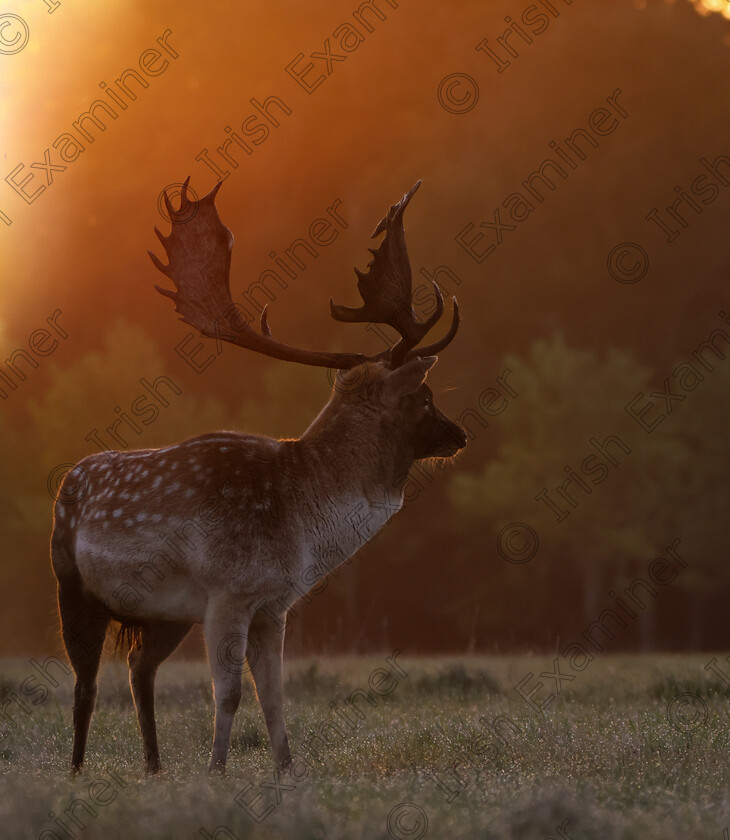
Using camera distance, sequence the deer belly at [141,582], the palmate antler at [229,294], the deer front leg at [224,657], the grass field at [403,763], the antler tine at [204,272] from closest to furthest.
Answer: the grass field at [403,763]
the deer front leg at [224,657]
the deer belly at [141,582]
the palmate antler at [229,294]
the antler tine at [204,272]

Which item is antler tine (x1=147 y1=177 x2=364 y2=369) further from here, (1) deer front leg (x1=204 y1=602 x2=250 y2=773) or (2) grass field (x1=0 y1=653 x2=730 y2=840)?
(2) grass field (x1=0 y1=653 x2=730 y2=840)

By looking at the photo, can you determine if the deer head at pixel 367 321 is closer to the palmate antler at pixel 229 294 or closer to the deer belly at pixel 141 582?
the palmate antler at pixel 229 294

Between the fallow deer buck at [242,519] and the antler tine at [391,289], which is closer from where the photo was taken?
the fallow deer buck at [242,519]

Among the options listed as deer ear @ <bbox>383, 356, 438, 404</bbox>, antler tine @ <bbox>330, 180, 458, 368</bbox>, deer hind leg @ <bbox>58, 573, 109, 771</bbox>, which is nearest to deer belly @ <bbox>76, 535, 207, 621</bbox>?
deer hind leg @ <bbox>58, 573, 109, 771</bbox>

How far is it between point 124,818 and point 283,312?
80.0ft

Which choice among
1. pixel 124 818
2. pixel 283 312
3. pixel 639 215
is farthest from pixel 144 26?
pixel 124 818

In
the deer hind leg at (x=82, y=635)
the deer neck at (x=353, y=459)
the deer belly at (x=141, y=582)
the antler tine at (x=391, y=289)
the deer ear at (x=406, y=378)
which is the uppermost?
the antler tine at (x=391, y=289)

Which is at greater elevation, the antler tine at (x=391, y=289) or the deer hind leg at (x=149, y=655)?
the antler tine at (x=391, y=289)

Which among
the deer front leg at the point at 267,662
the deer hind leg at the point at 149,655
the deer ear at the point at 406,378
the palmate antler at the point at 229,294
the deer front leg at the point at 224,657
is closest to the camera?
the deer front leg at the point at 224,657

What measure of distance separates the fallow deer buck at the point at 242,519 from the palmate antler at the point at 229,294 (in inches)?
0.7

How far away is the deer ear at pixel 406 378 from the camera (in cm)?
809

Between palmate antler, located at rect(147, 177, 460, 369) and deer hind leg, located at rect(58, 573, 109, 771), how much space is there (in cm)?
206

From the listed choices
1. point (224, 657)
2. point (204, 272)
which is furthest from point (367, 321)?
point (224, 657)

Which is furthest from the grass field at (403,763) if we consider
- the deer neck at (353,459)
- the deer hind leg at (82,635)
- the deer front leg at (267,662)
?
the deer neck at (353,459)
